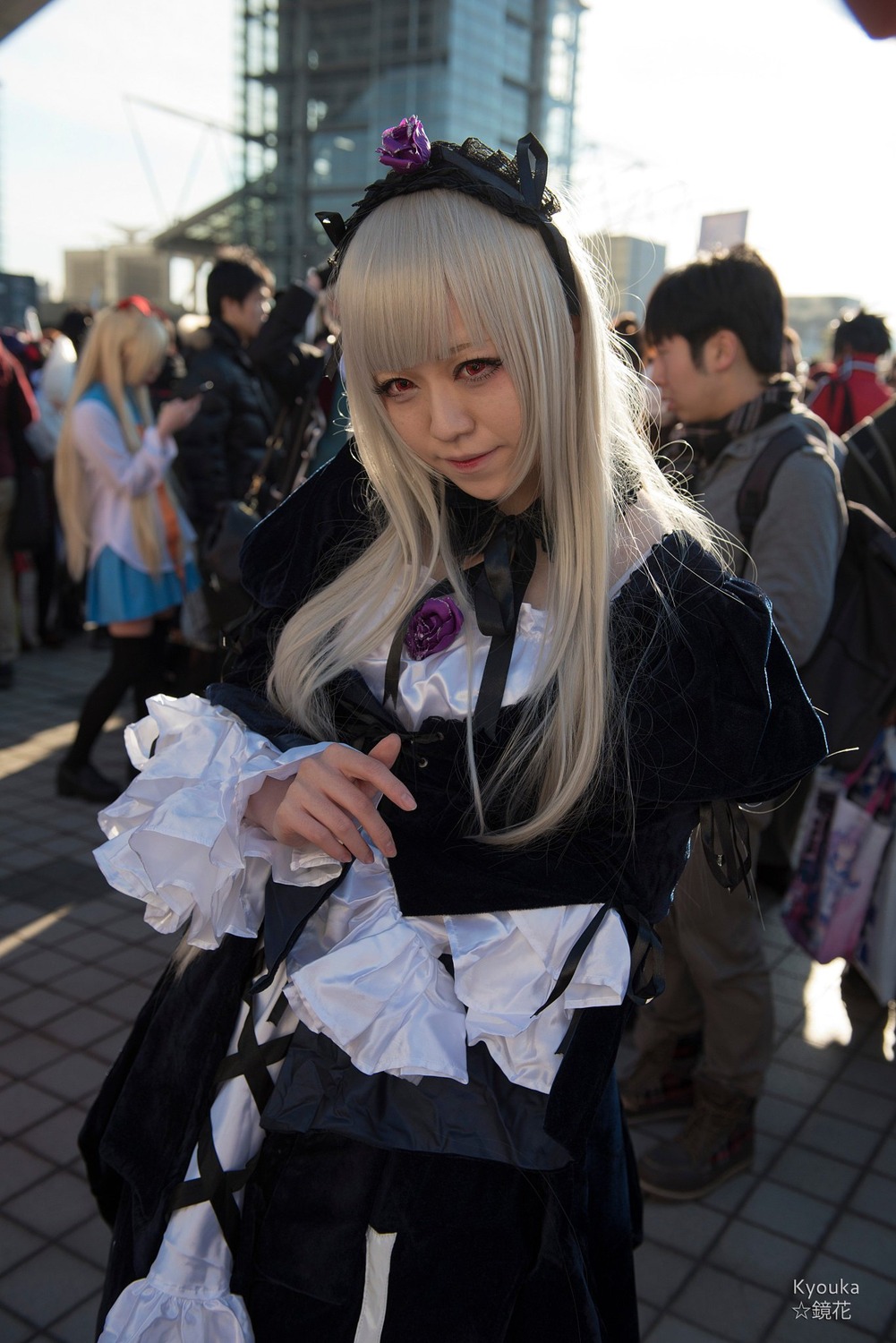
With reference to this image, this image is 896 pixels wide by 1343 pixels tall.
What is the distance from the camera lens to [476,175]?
1137mm

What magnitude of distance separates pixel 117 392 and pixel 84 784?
152 centimetres

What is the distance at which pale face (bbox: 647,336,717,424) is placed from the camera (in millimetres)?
2406

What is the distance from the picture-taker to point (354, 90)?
30.5 meters

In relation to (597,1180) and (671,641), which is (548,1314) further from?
(671,641)

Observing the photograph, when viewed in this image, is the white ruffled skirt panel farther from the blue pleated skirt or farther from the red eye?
the blue pleated skirt

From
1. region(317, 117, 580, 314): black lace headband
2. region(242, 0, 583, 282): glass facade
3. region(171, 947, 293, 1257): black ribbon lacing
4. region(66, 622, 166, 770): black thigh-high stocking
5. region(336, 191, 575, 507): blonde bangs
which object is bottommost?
region(66, 622, 166, 770): black thigh-high stocking

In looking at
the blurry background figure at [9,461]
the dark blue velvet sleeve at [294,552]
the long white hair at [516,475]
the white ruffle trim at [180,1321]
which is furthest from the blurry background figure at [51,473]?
the white ruffle trim at [180,1321]

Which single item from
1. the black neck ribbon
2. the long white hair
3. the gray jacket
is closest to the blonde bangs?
the long white hair

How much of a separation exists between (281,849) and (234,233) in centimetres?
3402

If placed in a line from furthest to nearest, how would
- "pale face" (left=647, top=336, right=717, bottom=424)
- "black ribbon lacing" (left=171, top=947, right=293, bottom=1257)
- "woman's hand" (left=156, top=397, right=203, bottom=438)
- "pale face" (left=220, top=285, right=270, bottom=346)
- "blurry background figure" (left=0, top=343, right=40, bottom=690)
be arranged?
"blurry background figure" (left=0, top=343, right=40, bottom=690)
"pale face" (left=220, top=285, right=270, bottom=346)
"woman's hand" (left=156, top=397, right=203, bottom=438)
"pale face" (left=647, top=336, right=717, bottom=424)
"black ribbon lacing" (left=171, top=947, right=293, bottom=1257)

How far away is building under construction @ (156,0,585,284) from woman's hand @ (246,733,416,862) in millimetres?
28275

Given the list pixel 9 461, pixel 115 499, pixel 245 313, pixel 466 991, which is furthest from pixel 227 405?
pixel 466 991

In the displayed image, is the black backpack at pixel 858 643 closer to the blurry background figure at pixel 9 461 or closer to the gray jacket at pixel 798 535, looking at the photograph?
the gray jacket at pixel 798 535

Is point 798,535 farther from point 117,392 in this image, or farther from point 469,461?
point 117,392
